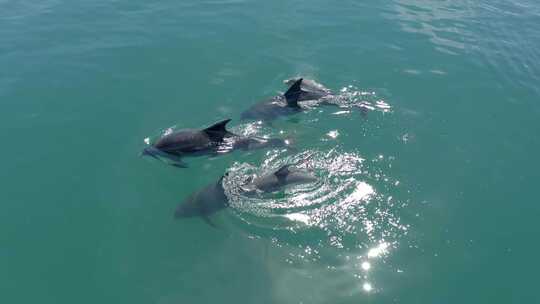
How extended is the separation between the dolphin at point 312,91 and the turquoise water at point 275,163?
2.62ft

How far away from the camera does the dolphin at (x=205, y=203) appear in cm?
1424

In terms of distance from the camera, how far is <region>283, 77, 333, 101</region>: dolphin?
64.2ft

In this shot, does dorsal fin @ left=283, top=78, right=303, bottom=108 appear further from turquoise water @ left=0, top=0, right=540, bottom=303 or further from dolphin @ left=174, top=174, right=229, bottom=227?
dolphin @ left=174, top=174, right=229, bottom=227

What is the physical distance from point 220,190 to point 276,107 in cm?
587

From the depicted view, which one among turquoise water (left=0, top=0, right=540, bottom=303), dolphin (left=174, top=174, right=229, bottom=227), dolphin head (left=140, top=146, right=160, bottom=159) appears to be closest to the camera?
turquoise water (left=0, top=0, right=540, bottom=303)

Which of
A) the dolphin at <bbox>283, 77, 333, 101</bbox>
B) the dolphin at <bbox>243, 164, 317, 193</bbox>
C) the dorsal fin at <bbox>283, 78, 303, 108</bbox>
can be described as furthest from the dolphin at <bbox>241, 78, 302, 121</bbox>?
the dolphin at <bbox>243, 164, 317, 193</bbox>

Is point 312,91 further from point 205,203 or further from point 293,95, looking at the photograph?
point 205,203

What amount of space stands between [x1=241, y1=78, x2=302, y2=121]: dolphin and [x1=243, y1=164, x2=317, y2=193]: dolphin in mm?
4117

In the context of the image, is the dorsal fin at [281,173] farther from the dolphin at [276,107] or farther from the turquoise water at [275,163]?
the dolphin at [276,107]

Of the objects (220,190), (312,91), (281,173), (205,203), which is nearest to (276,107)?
(312,91)

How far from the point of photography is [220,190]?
579 inches

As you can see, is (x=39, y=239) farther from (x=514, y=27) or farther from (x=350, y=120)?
(x=514, y=27)

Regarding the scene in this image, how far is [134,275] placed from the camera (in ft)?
42.2

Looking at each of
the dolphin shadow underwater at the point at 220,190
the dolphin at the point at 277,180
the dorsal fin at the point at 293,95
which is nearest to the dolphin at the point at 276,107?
the dorsal fin at the point at 293,95
